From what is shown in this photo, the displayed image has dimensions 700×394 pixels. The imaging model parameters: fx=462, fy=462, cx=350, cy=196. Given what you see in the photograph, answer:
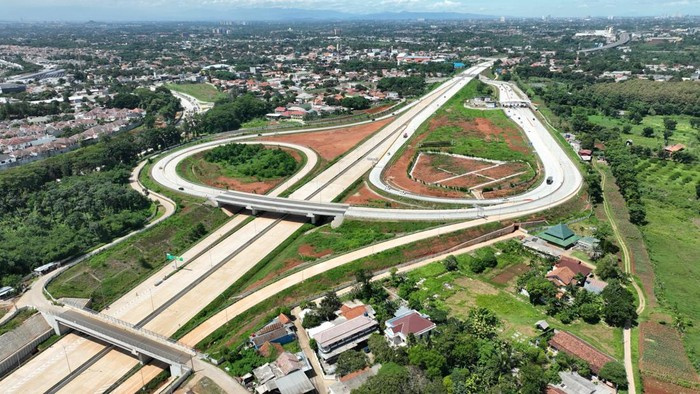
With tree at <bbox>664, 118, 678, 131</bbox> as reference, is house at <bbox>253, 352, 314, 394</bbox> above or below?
below

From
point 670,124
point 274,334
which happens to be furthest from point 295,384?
point 670,124

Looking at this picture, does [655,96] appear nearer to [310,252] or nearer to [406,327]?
[310,252]

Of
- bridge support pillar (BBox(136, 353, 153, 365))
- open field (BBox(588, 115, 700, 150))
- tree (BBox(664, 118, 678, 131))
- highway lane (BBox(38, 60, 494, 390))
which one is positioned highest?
tree (BBox(664, 118, 678, 131))

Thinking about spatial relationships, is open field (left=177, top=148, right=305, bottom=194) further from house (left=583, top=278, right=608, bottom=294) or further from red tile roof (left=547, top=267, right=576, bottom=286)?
house (left=583, top=278, right=608, bottom=294)

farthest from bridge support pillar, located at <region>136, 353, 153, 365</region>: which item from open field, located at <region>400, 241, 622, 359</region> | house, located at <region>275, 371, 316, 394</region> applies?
open field, located at <region>400, 241, 622, 359</region>

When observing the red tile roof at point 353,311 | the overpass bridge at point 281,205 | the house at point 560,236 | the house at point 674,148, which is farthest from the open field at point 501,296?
the house at point 674,148

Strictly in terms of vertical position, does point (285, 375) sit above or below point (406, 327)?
below
